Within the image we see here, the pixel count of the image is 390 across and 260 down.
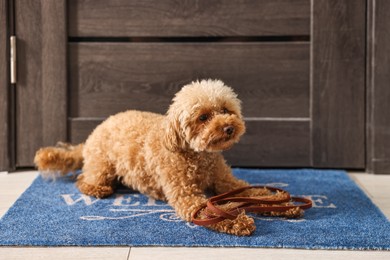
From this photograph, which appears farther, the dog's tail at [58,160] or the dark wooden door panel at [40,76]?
the dark wooden door panel at [40,76]

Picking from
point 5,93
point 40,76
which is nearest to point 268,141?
point 40,76

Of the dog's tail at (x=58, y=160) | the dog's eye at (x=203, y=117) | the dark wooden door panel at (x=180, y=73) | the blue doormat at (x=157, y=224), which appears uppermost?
the dark wooden door panel at (x=180, y=73)

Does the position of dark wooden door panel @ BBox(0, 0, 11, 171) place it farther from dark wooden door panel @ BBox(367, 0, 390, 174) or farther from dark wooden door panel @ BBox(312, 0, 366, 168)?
dark wooden door panel @ BBox(367, 0, 390, 174)

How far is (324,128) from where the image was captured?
212cm

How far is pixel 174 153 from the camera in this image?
1.66 metres

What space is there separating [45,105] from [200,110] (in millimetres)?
788

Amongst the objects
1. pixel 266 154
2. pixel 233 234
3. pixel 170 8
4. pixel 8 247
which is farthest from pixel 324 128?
pixel 8 247

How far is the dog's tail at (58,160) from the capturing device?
1921mm

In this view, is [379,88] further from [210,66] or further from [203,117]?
[203,117]

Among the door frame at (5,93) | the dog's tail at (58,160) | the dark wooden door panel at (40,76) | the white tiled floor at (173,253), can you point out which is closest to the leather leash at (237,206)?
the white tiled floor at (173,253)

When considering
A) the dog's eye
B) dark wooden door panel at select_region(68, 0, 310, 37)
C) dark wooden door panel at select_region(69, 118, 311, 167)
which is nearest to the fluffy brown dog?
the dog's eye

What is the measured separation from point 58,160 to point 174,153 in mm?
482

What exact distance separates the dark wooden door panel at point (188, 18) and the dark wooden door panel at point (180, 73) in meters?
0.05

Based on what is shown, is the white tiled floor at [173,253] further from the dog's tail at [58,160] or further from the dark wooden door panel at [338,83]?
the dark wooden door panel at [338,83]
